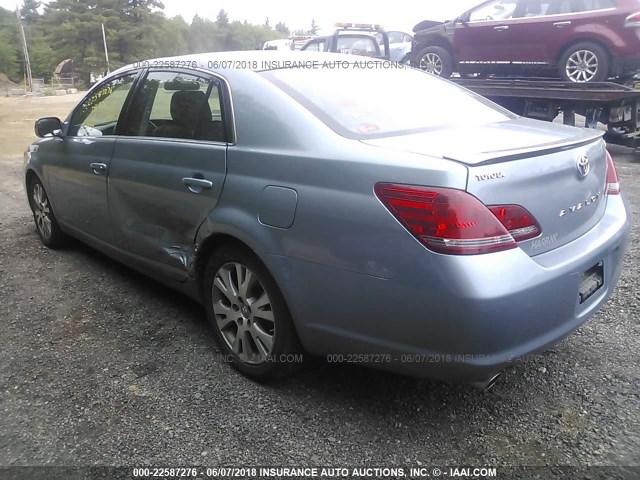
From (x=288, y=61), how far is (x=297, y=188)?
1.08m

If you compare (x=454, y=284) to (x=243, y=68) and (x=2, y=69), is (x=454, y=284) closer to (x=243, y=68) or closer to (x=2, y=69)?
(x=243, y=68)

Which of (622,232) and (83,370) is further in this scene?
(83,370)

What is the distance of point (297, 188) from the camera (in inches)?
90.3

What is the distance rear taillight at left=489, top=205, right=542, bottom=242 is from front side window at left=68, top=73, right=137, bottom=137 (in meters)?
2.55

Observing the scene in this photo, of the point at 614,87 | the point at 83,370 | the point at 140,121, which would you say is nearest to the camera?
the point at 83,370

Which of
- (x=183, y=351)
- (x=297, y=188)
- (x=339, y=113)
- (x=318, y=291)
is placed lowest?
(x=183, y=351)

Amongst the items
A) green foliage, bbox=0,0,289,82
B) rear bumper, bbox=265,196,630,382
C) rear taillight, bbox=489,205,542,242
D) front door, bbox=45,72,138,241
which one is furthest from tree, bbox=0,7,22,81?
rear taillight, bbox=489,205,542,242

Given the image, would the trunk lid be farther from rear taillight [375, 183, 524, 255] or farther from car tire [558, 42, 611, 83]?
car tire [558, 42, 611, 83]

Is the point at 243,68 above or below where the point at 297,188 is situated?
above

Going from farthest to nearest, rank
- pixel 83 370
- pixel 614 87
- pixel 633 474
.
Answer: pixel 614 87 → pixel 83 370 → pixel 633 474

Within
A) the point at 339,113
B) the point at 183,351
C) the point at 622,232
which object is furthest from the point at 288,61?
the point at 622,232

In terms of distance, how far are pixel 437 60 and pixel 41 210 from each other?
794 cm

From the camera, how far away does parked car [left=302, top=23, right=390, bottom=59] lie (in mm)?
11961

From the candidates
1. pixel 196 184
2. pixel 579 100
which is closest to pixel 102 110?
pixel 196 184
